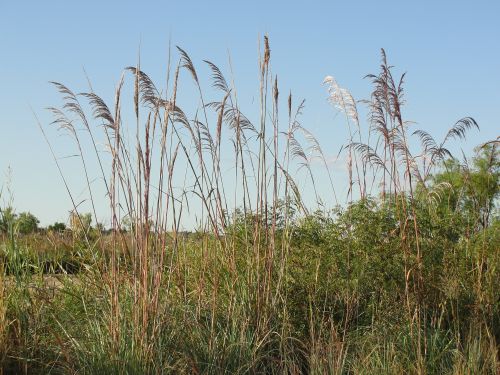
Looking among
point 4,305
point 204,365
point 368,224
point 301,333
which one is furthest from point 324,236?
point 4,305

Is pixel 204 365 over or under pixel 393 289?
under

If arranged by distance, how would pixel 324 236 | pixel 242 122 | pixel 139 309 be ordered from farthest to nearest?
pixel 324 236, pixel 242 122, pixel 139 309

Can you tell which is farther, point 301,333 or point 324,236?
point 324,236

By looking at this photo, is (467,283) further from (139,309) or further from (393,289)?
(139,309)

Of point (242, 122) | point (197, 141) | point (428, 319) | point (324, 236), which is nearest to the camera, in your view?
point (197, 141)

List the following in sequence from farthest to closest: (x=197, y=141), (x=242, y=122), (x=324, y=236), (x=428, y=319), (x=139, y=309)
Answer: (x=324, y=236) → (x=428, y=319) → (x=242, y=122) → (x=197, y=141) → (x=139, y=309)

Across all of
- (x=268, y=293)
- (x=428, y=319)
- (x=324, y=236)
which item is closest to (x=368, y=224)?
(x=324, y=236)

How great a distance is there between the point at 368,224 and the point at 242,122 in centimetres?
132

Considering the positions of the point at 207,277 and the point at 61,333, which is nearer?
the point at 61,333

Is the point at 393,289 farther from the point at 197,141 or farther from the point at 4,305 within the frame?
the point at 4,305

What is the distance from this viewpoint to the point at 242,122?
15.1ft

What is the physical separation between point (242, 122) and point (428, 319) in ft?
6.44

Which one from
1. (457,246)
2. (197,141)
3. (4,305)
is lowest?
(4,305)

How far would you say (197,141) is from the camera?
4.32 m
